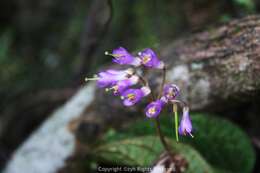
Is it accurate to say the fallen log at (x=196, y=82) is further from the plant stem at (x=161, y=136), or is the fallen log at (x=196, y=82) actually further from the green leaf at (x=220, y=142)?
the plant stem at (x=161, y=136)

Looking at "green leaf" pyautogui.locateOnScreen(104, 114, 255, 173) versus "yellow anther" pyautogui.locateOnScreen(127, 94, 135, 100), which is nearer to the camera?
"yellow anther" pyautogui.locateOnScreen(127, 94, 135, 100)

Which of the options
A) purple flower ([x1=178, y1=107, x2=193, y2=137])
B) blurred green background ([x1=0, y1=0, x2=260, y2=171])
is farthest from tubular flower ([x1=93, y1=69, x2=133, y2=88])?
blurred green background ([x1=0, y1=0, x2=260, y2=171])

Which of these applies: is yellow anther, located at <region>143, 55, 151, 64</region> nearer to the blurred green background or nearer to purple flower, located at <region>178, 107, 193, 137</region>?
purple flower, located at <region>178, 107, 193, 137</region>

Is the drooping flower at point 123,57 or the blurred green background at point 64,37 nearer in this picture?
the drooping flower at point 123,57

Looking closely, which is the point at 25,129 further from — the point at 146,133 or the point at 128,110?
the point at 146,133

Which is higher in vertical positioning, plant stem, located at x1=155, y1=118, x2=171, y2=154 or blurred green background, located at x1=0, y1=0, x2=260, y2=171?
blurred green background, located at x1=0, y1=0, x2=260, y2=171

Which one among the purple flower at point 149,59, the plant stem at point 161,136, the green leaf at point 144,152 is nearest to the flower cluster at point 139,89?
the purple flower at point 149,59
